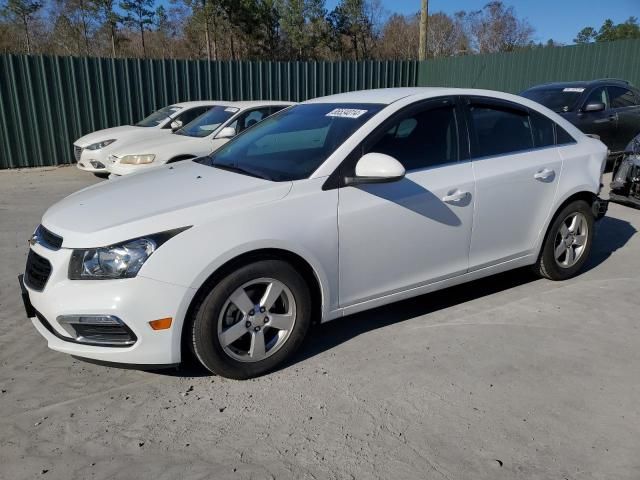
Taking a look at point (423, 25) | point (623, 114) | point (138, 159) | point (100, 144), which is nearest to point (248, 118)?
point (138, 159)

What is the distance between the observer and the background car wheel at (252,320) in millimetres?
3008

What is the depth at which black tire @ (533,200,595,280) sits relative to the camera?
4586mm

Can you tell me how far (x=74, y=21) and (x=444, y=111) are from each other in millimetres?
38002

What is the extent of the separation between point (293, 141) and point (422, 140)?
0.91 meters

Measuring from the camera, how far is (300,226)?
3.20 m

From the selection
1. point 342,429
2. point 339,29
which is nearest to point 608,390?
point 342,429

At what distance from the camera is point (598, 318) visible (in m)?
4.11

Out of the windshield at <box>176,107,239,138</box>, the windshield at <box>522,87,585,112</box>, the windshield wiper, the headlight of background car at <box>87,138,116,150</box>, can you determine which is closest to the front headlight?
the windshield at <box>176,107,239,138</box>

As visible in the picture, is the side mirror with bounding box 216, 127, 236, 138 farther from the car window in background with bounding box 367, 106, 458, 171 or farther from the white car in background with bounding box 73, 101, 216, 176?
the car window in background with bounding box 367, 106, 458, 171

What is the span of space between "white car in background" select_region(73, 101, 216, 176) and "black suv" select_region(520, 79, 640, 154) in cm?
631

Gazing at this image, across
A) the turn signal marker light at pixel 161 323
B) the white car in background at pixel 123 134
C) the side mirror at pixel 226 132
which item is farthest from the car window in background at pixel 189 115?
the turn signal marker light at pixel 161 323

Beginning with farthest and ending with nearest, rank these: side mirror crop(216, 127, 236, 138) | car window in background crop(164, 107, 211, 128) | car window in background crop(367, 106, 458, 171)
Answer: car window in background crop(164, 107, 211, 128) → side mirror crop(216, 127, 236, 138) → car window in background crop(367, 106, 458, 171)

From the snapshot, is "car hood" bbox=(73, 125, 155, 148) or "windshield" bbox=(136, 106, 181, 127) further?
"windshield" bbox=(136, 106, 181, 127)

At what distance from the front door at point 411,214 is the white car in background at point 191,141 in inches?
190
